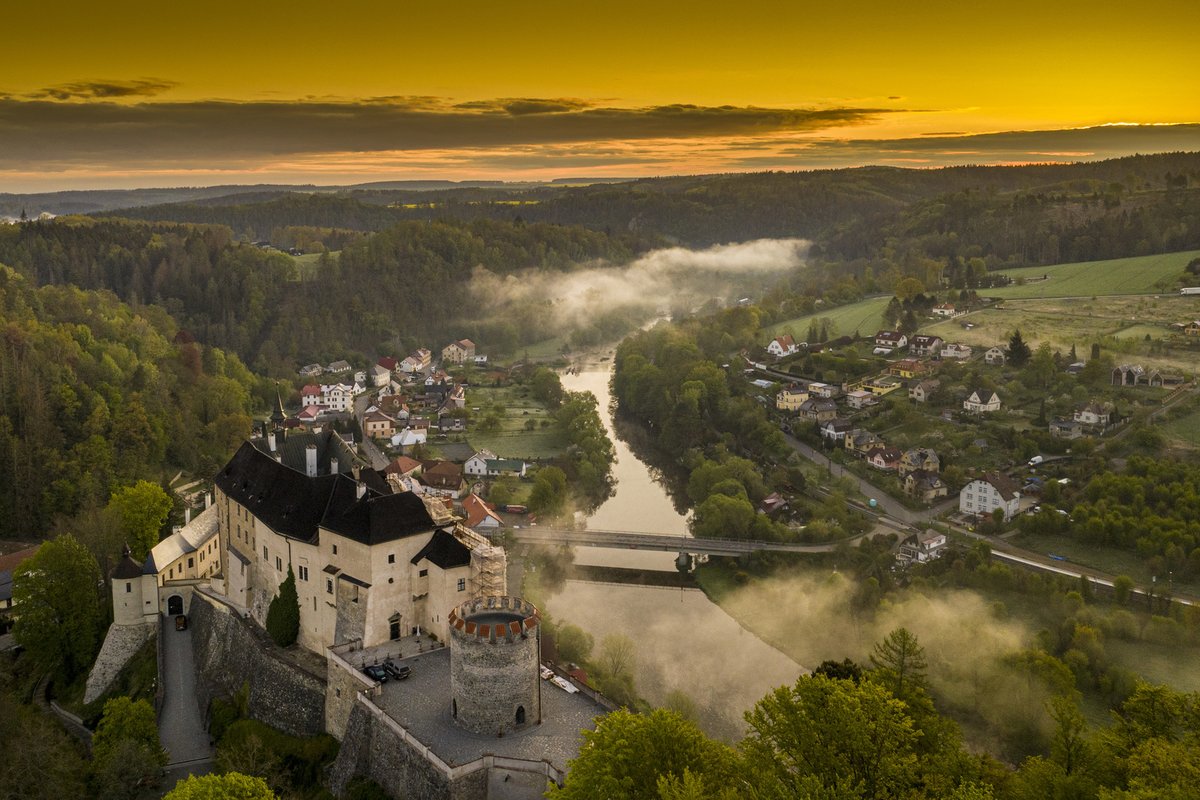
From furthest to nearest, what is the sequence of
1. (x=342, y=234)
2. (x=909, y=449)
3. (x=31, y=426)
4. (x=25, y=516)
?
(x=342, y=234) < (x=909, y=449) < (x=31, y=426) < (x=25, y=516)

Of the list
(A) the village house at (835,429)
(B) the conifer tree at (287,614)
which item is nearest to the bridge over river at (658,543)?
(A) the village house at (835,429)

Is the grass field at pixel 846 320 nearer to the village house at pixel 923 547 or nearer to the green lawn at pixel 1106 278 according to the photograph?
the green lawn at pixel 1106 278

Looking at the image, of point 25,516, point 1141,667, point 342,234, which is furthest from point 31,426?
point 342,234

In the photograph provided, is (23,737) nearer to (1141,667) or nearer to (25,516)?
(25,516)

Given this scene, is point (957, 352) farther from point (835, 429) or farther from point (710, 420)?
point (710, 420)

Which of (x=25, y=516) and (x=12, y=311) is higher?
(x=12, y=311)

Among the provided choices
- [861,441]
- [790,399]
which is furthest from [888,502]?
[790,399]

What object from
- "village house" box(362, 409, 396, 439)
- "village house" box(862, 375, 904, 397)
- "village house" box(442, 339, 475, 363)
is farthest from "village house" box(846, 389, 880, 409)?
"village house" box(442, 339, 475, 363)
